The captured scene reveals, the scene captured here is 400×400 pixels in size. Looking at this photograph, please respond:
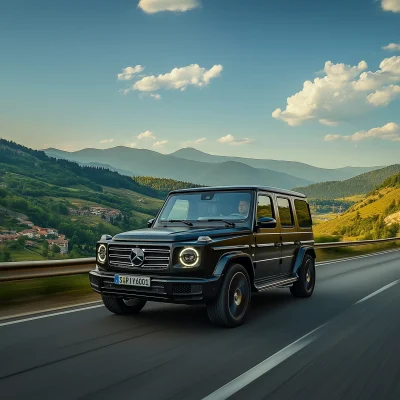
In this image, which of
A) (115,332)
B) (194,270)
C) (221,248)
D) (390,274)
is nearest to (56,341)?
(115,332)

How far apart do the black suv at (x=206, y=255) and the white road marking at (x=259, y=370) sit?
1047mm

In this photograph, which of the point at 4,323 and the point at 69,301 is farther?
the point at 69,301

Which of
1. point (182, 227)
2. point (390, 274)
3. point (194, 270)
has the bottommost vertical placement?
point (390, 274)

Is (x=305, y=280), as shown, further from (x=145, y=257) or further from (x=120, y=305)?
(x=145, y=257)

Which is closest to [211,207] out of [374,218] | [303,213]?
[303,213]

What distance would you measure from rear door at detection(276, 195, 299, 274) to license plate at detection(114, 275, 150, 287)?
9.48 feet

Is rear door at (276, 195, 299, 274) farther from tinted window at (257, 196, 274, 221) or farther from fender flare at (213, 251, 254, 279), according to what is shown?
fender flare at (213, 251, 254, 279)

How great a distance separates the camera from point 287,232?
8.53m

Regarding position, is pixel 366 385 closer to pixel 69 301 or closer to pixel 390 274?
pixel 69 301

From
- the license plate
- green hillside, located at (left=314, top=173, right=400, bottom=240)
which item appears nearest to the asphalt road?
the license plate

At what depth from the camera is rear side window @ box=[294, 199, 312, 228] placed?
30.5ft

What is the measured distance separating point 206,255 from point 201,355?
139 centimetres

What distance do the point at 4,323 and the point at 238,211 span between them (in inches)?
142

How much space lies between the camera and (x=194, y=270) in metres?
5.99
